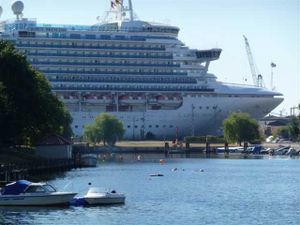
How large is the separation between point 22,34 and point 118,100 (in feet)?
65.7

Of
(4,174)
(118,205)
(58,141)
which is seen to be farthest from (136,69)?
(118,205)

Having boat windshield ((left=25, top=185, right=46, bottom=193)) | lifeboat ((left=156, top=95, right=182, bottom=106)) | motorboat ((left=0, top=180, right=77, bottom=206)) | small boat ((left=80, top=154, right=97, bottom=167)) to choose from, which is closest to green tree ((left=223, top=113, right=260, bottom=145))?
lifeboat ((left=156, top=95, right=182, bottom=106))

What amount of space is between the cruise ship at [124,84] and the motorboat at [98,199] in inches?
4798

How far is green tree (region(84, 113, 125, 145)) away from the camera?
601 ft

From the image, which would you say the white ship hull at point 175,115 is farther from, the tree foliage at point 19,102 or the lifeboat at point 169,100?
the tree foliage at point 19,102

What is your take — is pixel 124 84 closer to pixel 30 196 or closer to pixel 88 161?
pixel 88 161

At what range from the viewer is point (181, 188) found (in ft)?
294

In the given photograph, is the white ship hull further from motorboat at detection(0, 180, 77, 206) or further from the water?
motorboat at detection(0, 180, 77, 206)

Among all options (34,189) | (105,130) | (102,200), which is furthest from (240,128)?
(34,189)

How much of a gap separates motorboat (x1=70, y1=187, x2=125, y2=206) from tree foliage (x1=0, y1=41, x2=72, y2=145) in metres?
30.2

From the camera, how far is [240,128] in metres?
188

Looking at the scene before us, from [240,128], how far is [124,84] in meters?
22.3

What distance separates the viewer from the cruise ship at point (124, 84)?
19525 centimetres

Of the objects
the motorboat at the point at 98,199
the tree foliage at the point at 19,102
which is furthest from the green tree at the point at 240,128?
the motorboat at the point at 98,199
